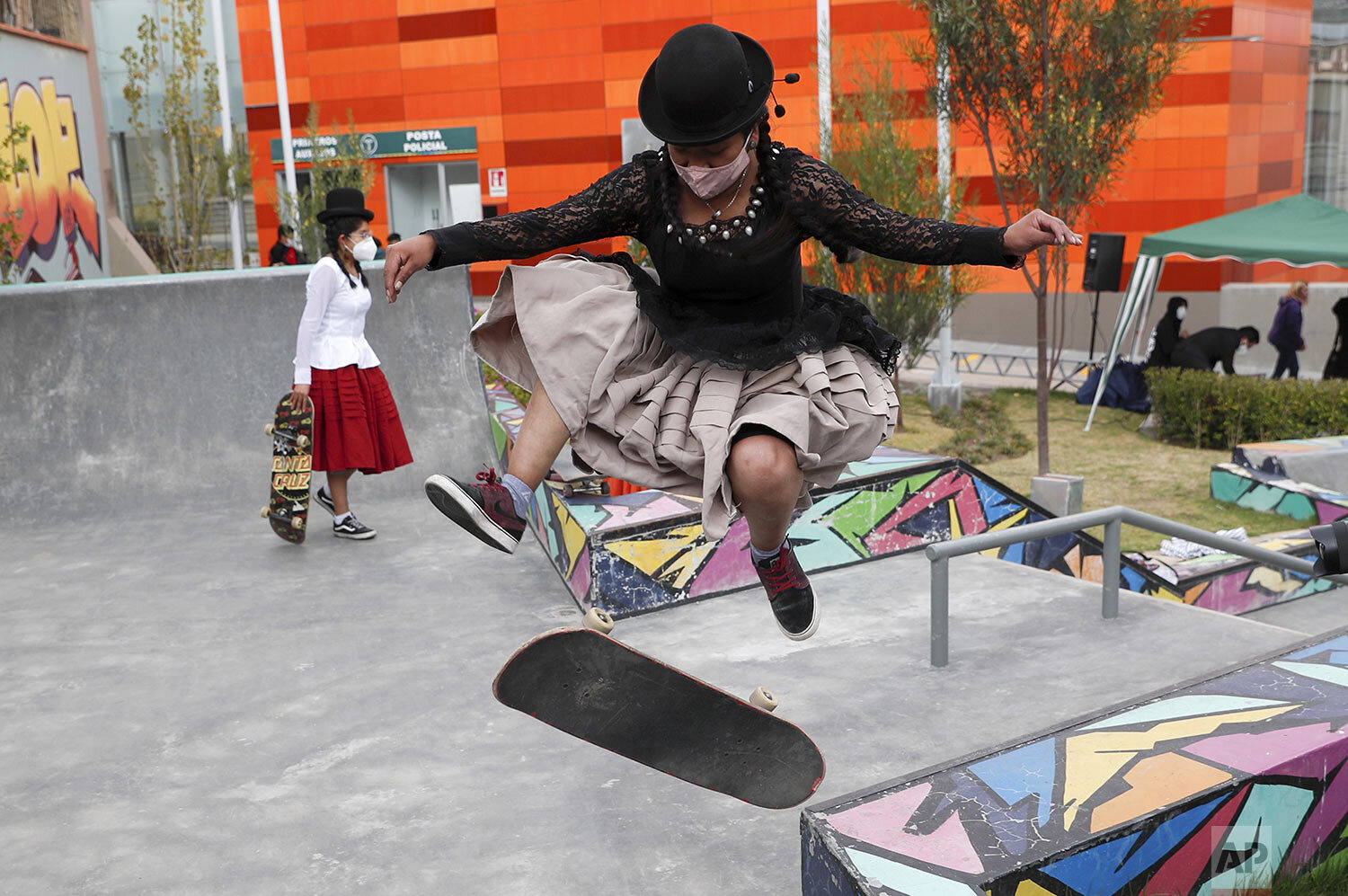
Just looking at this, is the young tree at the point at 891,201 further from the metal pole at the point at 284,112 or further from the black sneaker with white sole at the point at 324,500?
the metal pole at the point at 284,112

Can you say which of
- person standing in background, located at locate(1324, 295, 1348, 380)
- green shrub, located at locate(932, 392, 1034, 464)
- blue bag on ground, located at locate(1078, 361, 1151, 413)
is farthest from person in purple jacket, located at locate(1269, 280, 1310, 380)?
green shrub, located at locate(932, 392, 1034, 464)

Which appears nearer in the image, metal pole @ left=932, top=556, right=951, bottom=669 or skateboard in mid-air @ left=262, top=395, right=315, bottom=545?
metal pole @ left=932, top=556, right=951, bottom=669

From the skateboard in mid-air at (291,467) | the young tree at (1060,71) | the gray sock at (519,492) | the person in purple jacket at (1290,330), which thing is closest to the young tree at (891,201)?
the young tree at (1060,71)

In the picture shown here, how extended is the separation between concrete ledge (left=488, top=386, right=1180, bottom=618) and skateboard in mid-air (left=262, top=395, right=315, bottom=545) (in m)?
1.28

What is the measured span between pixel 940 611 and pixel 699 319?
99.8 inches

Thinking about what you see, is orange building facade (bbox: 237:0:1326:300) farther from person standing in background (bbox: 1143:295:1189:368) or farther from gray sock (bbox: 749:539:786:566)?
gray sock (bbox: 749:539:786:566)

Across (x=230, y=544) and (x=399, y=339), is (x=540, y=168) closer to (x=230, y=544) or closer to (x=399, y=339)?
(x=399, y=339)

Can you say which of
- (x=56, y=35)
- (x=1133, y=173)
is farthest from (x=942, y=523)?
(x=1133, y=173)

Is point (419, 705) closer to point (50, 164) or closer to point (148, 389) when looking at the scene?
point (148, 389)

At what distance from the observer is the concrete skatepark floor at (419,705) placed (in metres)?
3.60

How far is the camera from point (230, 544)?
24.0 ft

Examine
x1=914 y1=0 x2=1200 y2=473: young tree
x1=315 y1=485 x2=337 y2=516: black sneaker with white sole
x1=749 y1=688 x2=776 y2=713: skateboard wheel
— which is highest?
x1=914 y1=0 x2=1200 y2=473: young tree

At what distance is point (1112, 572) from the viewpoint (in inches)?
223

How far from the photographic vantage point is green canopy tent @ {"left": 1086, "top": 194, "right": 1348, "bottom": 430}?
12.2m
